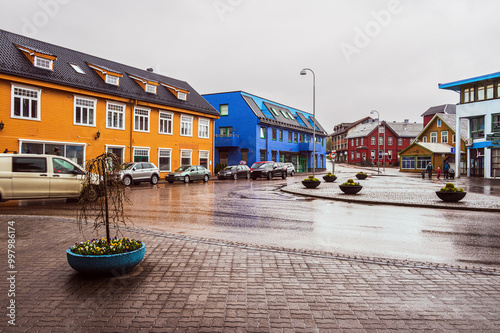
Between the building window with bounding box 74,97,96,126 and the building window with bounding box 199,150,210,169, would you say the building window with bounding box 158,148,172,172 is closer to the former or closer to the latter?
the building window with bounding box 199,150,210,169

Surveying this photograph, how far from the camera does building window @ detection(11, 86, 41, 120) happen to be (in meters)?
20.8

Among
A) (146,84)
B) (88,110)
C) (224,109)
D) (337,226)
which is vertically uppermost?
(224,109)

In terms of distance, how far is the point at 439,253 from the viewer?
20.7ft

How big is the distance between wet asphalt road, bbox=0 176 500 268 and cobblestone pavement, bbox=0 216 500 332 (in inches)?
49.3

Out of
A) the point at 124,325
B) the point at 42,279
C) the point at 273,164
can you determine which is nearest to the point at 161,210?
the point at 42,279

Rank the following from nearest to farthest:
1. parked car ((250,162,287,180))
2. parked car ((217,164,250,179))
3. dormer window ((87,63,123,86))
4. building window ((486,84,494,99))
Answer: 1. dormer window ((87,63,123,86))
2. parked car ((217,164,250,179))
3. parked car ((250,162,287,180))
4. building window ((486,84,494,99))

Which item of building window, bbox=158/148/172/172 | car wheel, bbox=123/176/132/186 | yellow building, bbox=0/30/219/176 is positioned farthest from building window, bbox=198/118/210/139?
car wheel, bbox=123/176/132/186

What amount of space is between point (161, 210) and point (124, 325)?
324 inches

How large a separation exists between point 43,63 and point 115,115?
5897 mm

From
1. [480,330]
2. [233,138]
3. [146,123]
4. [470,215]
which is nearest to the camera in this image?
[480,330]

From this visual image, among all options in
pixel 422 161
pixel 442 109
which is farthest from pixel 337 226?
pixel 442 109

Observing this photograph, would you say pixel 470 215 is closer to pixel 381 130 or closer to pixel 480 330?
pixel 480 330

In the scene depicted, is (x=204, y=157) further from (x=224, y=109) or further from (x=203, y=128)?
(x=224, y=109)

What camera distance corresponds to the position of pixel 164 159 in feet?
101
